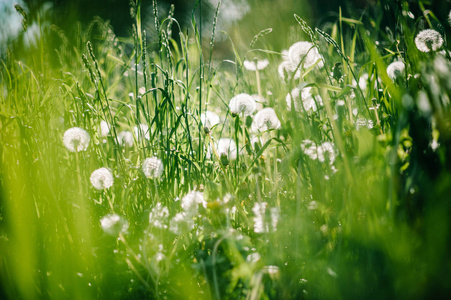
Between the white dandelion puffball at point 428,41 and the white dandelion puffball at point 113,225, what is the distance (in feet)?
3.16

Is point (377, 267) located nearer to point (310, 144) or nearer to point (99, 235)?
point (310, 144)

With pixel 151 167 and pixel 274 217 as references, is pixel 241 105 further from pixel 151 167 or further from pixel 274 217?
pixel 274 217

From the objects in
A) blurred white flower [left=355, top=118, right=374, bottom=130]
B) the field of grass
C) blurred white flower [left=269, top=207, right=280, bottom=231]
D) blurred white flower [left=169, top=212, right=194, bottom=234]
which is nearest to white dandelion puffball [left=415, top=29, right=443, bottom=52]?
the field of grass

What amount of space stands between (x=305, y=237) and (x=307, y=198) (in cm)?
18

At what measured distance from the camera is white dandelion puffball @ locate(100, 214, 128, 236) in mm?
739

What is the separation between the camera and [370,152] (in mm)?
638

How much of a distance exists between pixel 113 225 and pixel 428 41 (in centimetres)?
101

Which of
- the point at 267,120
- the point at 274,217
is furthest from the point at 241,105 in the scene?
the point at 274,217

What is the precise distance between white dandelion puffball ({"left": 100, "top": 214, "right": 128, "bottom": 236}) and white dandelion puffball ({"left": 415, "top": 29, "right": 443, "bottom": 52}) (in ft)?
3.16


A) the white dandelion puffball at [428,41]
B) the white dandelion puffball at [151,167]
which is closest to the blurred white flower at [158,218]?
the white dandelion puffball at [151,167]

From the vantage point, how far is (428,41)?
953 millimetres

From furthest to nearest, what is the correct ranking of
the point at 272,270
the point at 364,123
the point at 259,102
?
the point at 259,102, the point at 364,123, the point at 272,270

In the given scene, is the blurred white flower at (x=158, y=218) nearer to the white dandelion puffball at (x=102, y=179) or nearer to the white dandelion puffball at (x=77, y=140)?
the white dandelion puffball at (x=102, y=179)

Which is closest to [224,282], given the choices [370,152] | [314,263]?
[314,263]
